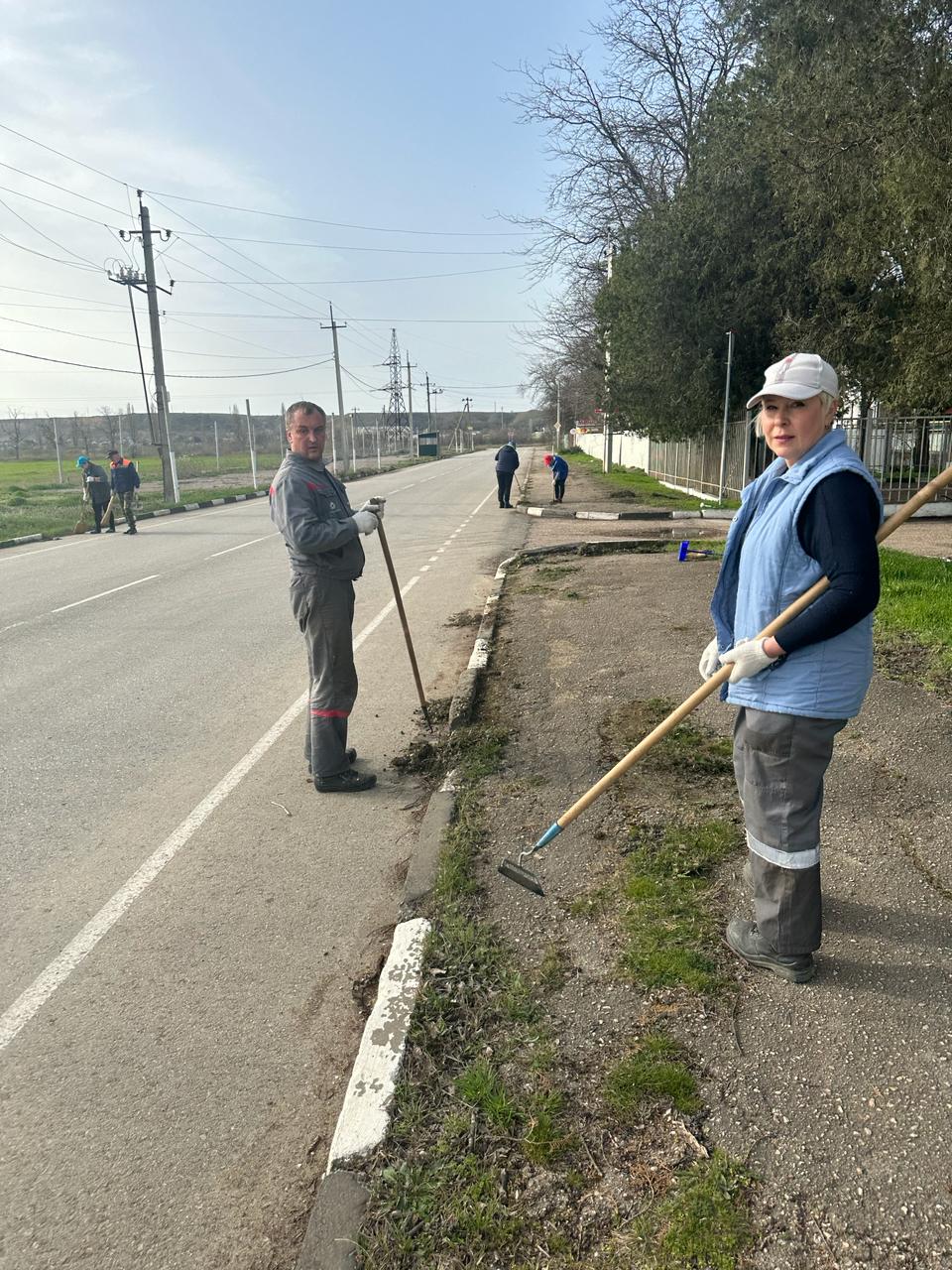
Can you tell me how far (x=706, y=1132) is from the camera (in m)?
2.15

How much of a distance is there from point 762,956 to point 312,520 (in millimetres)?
2977

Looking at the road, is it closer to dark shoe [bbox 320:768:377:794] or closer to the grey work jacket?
dark shoe [bbox 320:768:377:794]

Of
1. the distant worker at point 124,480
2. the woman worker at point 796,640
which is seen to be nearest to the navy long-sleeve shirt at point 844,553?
the woman worker at point 796,640

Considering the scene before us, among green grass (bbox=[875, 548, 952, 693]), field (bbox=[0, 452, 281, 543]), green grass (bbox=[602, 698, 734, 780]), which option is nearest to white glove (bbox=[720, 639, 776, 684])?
green grass (bbox=[602, 698, 734, 780])

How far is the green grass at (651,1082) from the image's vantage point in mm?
2238

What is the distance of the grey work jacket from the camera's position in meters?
4.39

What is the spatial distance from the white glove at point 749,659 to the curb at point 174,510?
18.2m

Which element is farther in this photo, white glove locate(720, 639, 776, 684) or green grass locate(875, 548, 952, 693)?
green grass locate(875, 548, 952, 693)

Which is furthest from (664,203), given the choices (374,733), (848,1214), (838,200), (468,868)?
(848,1214)

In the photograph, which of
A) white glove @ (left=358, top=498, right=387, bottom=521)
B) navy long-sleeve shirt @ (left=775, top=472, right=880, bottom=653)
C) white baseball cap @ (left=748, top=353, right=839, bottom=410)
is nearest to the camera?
navy long-sleeve shirt @ (left=775, top=472, right=880, bottom=653)

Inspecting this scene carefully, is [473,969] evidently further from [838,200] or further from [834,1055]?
[838,200]

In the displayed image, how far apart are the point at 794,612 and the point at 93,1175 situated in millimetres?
2521

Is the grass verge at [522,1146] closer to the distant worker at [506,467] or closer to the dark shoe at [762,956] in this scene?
the dark shoe at [762,956]

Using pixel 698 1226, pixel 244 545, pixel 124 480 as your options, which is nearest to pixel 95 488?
pixel 124 480
